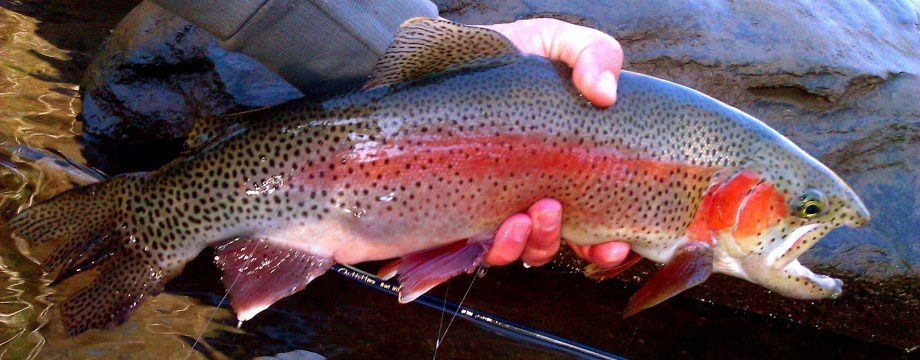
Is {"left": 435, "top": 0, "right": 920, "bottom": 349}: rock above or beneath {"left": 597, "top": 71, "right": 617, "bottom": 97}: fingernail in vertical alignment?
beneath

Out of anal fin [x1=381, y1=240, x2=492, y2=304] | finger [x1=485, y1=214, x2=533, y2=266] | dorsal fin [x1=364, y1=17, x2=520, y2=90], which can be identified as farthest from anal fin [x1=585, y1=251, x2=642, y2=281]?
dorsal fin [x1=364, y1=17, x2=520, y2=90]

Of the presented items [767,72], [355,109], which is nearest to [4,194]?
[355,109]

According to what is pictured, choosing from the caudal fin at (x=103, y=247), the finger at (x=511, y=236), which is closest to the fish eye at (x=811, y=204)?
the finger at (x=511, y=236)

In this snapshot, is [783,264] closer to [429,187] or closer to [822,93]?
[429,187]

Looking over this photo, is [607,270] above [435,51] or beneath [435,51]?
beneath

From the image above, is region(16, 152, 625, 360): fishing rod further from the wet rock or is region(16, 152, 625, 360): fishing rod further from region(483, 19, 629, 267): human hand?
the wet rock

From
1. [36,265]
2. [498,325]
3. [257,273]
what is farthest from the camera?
[498,325]

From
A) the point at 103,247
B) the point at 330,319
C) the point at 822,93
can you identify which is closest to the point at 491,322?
the point at 330,319
